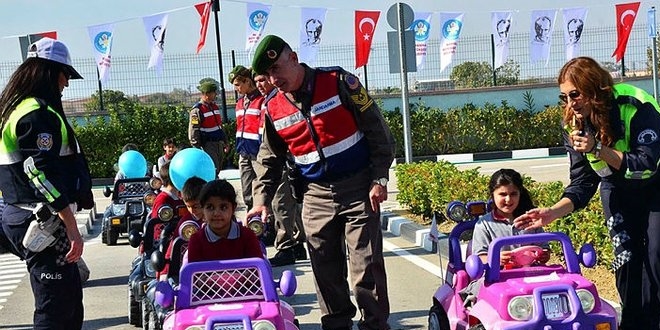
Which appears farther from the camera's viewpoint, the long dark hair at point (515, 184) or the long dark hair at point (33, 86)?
the long dark hair at point (515, 184)

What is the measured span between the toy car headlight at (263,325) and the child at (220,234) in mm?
902

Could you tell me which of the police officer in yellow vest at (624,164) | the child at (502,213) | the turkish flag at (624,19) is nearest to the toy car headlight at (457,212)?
the child at (502,213)

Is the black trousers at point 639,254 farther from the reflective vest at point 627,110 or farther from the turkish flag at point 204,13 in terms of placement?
the turkish flag at point 204,13

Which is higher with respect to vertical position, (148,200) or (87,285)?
(148,200)

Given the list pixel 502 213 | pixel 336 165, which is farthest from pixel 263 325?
pixel 502 213

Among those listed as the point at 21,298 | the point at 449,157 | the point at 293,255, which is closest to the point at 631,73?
the point at 449,157

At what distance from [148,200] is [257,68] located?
446cm

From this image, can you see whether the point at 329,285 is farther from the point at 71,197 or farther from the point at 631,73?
the point at 631,73

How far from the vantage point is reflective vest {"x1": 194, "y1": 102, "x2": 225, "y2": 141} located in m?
13.1

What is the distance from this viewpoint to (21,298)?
8.64 meters

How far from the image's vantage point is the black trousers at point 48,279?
4688 mm

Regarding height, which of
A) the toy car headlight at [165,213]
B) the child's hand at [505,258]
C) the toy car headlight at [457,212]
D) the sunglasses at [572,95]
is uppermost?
the sunglasses at [572,95]

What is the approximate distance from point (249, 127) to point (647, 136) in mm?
5403

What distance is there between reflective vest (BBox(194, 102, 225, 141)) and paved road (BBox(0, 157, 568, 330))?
2077mm
